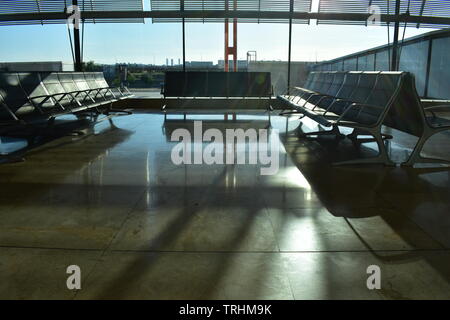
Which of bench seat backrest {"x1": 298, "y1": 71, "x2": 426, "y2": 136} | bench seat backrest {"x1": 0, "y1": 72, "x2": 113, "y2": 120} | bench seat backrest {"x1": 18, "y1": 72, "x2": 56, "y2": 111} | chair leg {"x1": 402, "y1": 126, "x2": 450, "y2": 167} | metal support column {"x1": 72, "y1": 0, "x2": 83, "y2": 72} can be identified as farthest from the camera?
metal support column {"x1": 72, "y1": 0, "x2": 83, "y2": 72}

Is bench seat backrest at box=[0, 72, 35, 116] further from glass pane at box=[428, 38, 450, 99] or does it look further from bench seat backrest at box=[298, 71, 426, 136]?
glass pane at box=[428, 38, 450, 99]

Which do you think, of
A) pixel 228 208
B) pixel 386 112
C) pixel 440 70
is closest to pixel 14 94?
pixel 228 208

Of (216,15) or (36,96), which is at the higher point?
(216,15)

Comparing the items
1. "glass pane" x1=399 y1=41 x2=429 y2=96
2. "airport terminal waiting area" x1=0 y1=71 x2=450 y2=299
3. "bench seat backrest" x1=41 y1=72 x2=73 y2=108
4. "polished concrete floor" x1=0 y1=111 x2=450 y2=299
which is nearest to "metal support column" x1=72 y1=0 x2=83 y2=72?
"bench seat backrest" x1=41 y1=72 x2=73 y2=108

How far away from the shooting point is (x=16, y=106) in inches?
236

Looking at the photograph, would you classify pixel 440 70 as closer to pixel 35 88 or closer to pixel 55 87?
pixel 55 87

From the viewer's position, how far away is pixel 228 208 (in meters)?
3.38

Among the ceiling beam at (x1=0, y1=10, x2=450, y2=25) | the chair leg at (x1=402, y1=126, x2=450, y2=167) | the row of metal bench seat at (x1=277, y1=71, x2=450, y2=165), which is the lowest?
the chair leg at (x1=402, y1=126, x2=450, y2=167)

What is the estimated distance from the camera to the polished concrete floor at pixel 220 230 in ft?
7.13

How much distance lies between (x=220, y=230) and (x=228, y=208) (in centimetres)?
48

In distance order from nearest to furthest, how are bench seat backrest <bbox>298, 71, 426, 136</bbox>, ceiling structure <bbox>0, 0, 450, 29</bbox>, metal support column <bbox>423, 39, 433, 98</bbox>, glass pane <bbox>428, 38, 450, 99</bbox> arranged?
bench seat backrest <bbox>298, 71, 426, 136</bbox> → glass pane <bbox>428, 38, 450, 99</bbox> → ceiling structure <bbox>0, 0, 450, 29</bbox> → metal support column <bbox>423, 39, 433, 98</bbox>

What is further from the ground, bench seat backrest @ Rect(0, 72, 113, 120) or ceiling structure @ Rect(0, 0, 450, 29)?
ceiling structure @ Rect(0, 0, 450, 29)

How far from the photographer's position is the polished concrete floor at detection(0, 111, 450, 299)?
2.17 meters

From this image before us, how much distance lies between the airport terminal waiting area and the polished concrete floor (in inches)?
0.5
